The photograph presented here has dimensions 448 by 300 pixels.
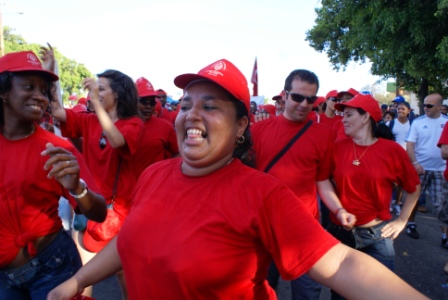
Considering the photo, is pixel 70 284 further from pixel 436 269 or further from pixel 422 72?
pixel 422 72

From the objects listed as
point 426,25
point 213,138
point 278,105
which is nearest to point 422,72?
point 426,25

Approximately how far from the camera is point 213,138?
1.67 meters

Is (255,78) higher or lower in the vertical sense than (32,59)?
lower

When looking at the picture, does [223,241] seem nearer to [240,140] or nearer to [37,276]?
[240,140]

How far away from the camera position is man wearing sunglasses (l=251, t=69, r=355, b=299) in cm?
332

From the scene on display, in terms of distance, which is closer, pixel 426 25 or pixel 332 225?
pixel 332 225

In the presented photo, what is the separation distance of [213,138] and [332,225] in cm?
225

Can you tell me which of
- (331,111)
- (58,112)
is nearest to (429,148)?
(331,111)

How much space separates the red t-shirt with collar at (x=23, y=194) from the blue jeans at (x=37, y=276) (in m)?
0.07

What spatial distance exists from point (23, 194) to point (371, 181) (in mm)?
2600

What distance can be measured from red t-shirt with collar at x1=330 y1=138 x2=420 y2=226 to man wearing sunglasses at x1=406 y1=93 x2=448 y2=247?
117 inches

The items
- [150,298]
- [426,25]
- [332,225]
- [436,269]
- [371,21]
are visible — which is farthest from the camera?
[371,21]

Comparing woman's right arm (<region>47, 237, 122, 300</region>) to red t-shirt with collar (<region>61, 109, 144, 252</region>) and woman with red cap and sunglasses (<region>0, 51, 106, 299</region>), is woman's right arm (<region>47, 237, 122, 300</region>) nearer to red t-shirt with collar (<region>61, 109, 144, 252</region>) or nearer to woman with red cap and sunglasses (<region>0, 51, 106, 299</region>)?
woman with red cap and sunglasses (<region>0, 51, 106, 299</region>)

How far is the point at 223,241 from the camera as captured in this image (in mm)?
1465
